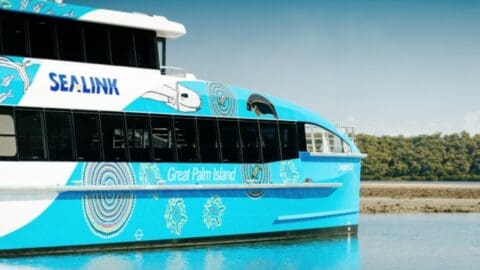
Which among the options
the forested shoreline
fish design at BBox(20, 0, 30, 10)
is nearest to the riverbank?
fish design at BBox(20, 0, 30, 10)

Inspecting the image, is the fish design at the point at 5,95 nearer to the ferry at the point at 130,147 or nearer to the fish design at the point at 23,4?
the ferry at the point at 130,147

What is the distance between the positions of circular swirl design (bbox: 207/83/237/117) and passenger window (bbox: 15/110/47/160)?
467 centimetres

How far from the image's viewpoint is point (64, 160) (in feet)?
61.8

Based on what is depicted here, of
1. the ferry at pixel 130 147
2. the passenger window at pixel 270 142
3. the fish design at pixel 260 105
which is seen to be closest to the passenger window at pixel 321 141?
the ferry at pixel 130 147

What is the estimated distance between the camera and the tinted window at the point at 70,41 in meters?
19.5

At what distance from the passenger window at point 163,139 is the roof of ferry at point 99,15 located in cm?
212

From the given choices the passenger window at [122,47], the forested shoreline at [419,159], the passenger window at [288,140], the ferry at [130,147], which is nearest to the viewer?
the ferry at [130,147]

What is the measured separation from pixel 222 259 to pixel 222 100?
14.3 feet

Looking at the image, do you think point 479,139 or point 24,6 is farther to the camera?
point 479,139

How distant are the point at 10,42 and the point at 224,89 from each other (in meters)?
5.57

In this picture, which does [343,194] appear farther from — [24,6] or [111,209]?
[24,6]

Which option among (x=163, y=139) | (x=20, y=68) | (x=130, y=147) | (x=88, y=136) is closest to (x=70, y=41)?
(x=20, y=68)

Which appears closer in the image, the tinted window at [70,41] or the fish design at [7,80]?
the fish design at [7,80]

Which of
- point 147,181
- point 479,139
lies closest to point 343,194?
point 147,181
